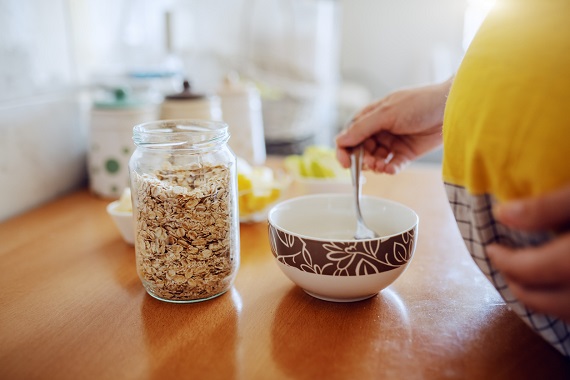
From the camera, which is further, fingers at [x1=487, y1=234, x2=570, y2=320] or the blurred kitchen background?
the blurred kitchen background

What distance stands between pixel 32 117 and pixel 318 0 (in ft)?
3.22

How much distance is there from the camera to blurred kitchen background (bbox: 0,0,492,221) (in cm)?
90

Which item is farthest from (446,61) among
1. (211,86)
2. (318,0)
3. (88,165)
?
(88,165)

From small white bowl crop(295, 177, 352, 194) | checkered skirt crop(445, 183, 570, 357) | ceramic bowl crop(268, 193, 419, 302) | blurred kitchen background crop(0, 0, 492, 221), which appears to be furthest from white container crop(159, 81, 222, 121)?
checkered skirt crop(445, 183, 570, 357)

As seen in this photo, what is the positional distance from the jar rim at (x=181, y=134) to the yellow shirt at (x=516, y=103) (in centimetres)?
27

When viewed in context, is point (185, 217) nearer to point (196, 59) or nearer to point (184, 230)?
point (184, 230)

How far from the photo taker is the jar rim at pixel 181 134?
22.9 inches

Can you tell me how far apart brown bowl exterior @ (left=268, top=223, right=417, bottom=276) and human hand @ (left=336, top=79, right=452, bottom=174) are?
8.7 inches

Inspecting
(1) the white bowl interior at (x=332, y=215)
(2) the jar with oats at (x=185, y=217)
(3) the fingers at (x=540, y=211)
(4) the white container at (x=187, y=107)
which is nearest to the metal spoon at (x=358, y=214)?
(1) the white bowl interior at (x=332, y=215)

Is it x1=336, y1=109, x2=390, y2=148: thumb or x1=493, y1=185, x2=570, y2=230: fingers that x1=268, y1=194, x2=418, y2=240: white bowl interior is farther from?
x1=493, y1=185, x2=570, y2=230: fingers

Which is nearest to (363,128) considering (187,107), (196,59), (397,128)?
(397,128)

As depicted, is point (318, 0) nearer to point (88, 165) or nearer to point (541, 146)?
point (88, 165)

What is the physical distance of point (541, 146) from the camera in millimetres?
377

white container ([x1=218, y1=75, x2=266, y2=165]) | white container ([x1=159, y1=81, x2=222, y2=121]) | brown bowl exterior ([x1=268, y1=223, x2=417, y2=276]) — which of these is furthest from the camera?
white container ([x1=218, y1=75, x2=266, y2=165])
